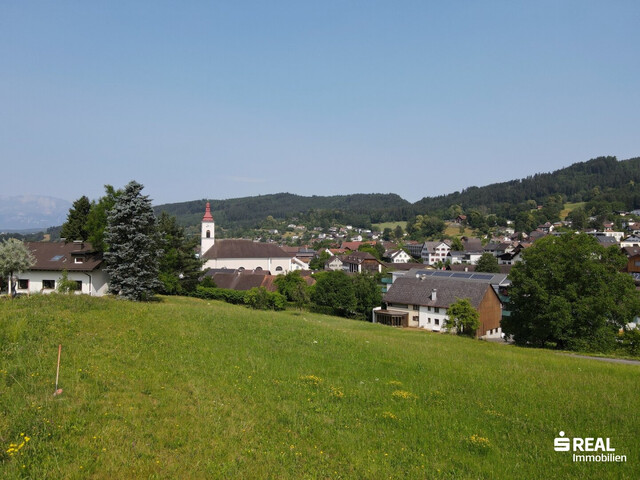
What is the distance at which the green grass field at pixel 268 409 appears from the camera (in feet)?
28.7

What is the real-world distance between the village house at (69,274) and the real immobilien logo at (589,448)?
37699mm

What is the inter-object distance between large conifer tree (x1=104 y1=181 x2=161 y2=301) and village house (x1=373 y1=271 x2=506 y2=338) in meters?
29.9

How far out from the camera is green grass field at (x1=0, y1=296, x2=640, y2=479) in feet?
28.7

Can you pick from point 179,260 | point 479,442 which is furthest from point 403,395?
point 179,260

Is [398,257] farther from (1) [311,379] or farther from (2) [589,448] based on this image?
(2) [589,448]

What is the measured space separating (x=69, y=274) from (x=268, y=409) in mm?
34329

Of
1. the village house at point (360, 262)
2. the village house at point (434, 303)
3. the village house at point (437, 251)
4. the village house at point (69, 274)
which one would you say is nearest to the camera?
the village house at point (69, 274)

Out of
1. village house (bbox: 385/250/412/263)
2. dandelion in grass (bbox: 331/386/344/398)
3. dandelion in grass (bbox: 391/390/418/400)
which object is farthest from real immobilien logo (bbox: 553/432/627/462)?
village house (bbox: 385/250/412/263)

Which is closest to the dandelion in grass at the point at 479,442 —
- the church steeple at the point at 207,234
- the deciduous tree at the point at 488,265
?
the church steeple at the point at 207,234

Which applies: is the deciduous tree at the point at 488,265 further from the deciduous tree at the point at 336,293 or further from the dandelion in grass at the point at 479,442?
the dandelion in grass at the point at 479,442

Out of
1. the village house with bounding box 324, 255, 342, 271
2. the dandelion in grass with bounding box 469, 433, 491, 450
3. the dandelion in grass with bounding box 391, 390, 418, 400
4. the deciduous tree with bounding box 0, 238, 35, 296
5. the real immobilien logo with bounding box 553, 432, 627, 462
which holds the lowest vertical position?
the village house with bounding box 324, 255, 342, 271

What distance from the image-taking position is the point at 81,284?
38.3 meters

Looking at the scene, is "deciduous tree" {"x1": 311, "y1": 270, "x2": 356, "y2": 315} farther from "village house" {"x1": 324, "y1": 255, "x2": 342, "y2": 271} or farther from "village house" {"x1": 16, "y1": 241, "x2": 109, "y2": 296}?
"village house" {"x1": 324, "y1": 255, "x2": 342, "y2": 271}

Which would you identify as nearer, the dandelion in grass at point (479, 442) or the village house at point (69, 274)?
the dandelion in grass at point (479, 442)
